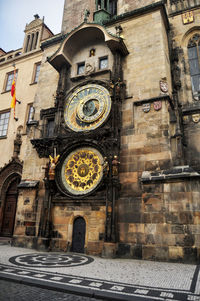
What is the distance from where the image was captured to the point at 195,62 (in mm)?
12672

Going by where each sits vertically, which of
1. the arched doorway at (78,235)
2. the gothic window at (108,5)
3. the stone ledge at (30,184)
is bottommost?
the arched doorway at (78,235)

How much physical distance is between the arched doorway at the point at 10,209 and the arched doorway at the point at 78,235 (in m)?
6.44

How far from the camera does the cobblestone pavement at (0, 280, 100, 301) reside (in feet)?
13.4

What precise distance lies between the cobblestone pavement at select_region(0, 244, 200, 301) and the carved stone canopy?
10092mm

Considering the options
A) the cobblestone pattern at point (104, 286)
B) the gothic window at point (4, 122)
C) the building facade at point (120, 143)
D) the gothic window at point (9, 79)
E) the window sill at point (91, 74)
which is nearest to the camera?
the cobblestone pattern at point (104, 286)

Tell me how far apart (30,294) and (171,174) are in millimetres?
6002

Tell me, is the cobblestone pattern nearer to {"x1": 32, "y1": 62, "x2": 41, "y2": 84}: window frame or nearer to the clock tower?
the clock tower

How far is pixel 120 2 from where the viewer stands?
1519cm

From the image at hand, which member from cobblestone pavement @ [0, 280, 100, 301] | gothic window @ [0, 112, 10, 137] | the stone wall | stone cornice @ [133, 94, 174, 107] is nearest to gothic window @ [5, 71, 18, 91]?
gothic window @ [0, 112, 10, 137]

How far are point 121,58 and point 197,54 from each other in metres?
4.23

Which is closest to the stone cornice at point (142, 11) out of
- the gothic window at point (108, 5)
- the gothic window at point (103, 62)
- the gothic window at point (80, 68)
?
Result: the gothic window at point (108, 5)

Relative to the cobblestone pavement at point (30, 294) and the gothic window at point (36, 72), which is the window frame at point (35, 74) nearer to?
the gothic window at point (36, 72)

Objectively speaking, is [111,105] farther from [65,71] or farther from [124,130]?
[65,71]

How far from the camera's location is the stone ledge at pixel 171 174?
817 cm
